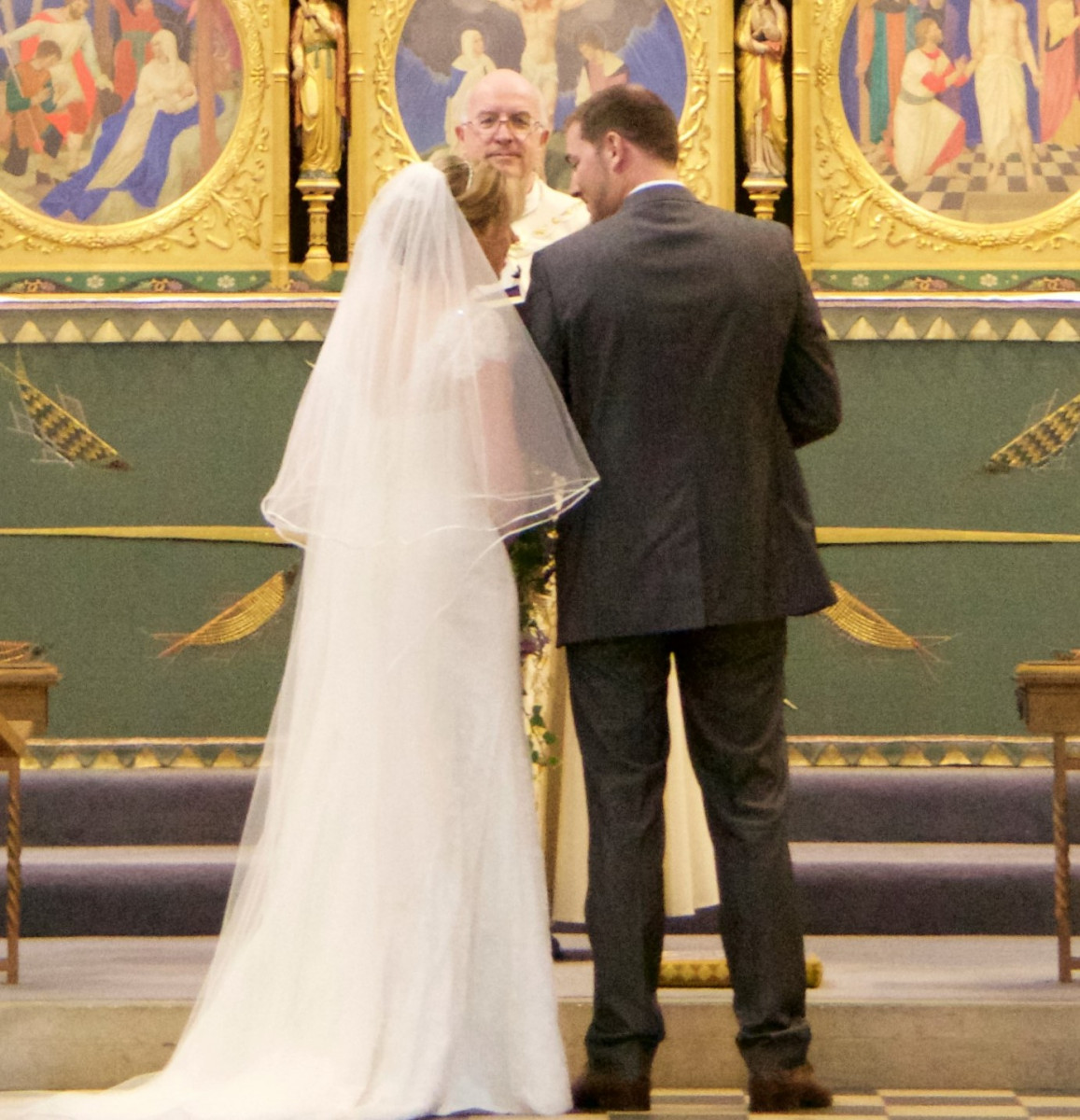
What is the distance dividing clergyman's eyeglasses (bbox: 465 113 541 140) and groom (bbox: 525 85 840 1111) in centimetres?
132

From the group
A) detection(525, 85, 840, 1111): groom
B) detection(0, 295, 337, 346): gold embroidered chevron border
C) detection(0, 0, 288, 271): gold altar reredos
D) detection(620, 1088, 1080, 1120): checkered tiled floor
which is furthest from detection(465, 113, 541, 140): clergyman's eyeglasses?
detection(620, 1088, 1080, 1120): checkered tiled floor

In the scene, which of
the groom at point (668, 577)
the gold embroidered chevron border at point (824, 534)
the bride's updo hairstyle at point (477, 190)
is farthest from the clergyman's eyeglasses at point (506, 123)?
the gold embroidered chevron border at point (824, 534)

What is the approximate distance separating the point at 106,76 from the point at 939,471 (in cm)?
317

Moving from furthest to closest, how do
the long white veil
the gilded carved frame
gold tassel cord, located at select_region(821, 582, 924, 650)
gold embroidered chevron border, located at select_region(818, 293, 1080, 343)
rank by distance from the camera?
the gilded carved frame → gold embroidered chevron border, located at select_region(818, 293, 1080, 343) → gold tassel cord, located at select_region(821, 582, 924, 650) → the long white veil

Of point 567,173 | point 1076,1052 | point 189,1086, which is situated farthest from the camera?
point 567,173

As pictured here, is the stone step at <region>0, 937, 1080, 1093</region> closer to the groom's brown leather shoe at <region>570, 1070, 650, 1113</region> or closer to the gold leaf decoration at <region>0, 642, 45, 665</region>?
the groom's brown leather shoe at <region>570, 1070, 650, 1113</region>

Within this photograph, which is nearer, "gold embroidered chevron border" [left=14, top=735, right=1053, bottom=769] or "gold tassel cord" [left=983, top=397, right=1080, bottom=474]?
"gold embroidered chevron border" [left=14, top=735, right=1053, bottom=769]

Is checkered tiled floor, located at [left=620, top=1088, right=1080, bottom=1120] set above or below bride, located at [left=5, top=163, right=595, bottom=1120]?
below

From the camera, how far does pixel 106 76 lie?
7547 mm

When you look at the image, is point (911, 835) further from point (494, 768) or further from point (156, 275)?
point (156, 275)

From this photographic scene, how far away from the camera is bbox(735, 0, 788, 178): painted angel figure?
7.42 meters

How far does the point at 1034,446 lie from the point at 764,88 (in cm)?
155

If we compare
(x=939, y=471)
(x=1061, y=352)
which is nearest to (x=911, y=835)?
(x=939, y=471)

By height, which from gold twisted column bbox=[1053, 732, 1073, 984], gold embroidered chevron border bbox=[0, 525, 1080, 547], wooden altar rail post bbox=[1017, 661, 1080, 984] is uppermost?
gold embroidered chevron border bbox=[0, 525, 1080, 547]
